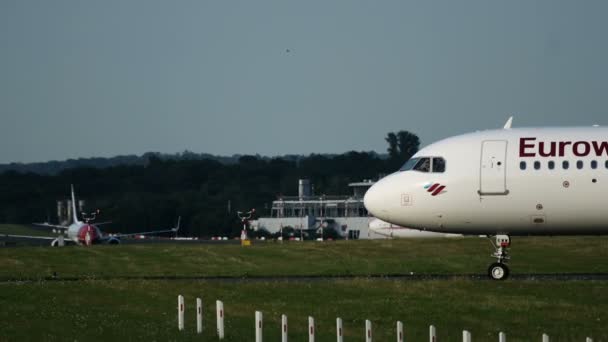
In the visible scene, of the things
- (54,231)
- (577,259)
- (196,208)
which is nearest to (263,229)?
(196,208)

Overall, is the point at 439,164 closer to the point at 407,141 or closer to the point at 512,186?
the point at 512,186

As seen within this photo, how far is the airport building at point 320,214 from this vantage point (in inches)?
5379

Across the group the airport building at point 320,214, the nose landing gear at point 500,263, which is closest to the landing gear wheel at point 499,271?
the nose landing gear at point 500,263

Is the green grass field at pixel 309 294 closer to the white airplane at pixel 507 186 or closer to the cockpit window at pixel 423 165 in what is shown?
the white airplane at pixel 507 186

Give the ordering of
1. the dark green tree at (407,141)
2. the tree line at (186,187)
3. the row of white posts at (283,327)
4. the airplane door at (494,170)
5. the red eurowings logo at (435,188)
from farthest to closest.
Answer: the dark green tree at (407,141) → the tree line at (186,187) → the red eurowings logo at (435,188) → the airplane door at (494,170) → the row of white posts at (283,327)

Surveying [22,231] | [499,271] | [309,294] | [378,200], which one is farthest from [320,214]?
[309,294]

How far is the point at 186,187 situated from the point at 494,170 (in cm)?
12621

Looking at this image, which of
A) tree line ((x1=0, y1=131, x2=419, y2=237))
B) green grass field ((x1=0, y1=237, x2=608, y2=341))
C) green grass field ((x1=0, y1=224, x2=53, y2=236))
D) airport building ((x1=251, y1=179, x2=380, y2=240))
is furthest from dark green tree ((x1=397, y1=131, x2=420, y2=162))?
green grass field ((x1=0, y1=237, x2=608, y2=341))

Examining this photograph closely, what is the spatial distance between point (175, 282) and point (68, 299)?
A: 5.39 metres

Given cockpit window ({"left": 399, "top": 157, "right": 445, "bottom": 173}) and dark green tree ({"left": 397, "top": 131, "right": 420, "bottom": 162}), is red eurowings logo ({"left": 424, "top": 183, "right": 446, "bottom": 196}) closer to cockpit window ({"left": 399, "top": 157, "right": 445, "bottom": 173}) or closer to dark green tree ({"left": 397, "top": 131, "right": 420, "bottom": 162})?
cockpit window ({"left": 399, "top": 157, "right": 445, "bottom": 173})

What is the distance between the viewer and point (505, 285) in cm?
3956

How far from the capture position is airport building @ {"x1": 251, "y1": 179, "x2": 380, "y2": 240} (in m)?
137

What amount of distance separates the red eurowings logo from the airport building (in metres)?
84.5

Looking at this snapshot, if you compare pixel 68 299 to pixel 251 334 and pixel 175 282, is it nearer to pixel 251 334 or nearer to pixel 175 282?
pixel 175 282
